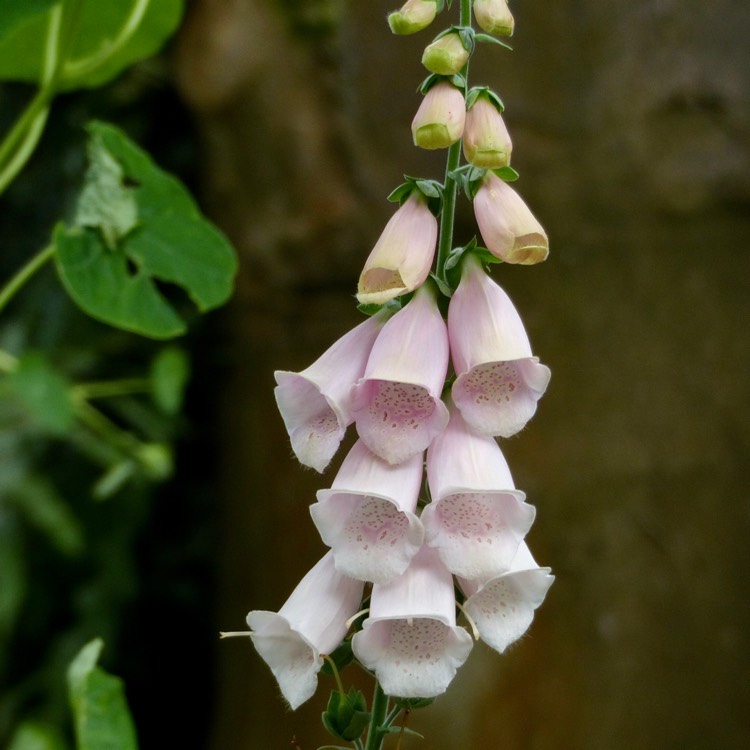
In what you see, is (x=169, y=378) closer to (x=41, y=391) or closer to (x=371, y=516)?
(x=41, y=391)

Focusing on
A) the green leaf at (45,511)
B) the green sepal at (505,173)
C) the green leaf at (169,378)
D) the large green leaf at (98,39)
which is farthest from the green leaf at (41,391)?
the green sepal at (505,173)

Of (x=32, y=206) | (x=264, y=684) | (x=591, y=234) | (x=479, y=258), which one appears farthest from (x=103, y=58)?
(x=264, y=684)

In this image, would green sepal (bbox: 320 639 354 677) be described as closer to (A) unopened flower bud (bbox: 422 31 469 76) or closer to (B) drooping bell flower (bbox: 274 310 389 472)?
(B) drooping bell flower (bbox: 274 310 389 472)

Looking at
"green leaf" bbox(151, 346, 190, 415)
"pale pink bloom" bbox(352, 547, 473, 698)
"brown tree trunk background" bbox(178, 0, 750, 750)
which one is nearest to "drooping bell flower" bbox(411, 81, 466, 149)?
"pale pink bloom" bbox(352, 547, 473, 698)

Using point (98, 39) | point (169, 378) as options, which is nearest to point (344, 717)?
point (98, 39)

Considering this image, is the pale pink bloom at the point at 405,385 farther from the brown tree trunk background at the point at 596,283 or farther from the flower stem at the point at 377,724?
the brown tree trunk background at the point at 596,283

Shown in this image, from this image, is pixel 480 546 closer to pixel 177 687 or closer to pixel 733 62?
pixel 733 62
